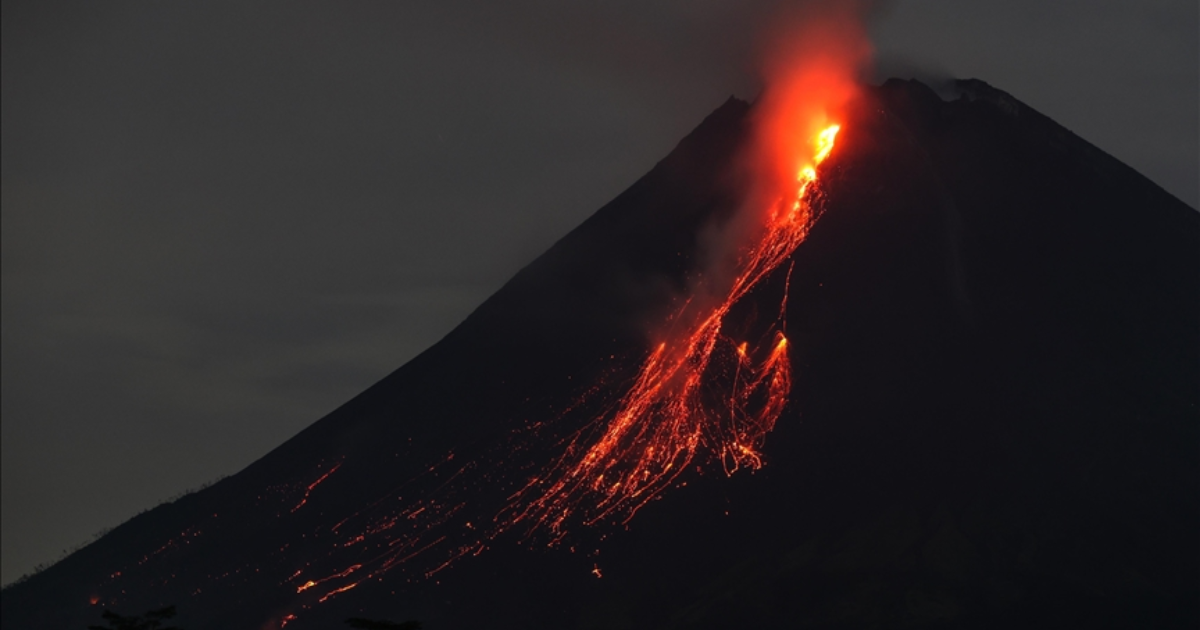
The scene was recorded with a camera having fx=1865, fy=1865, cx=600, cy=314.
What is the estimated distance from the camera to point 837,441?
10438 centimetres

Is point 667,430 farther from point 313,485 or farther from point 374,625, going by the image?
point 374,625

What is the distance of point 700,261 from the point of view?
122750 millimetres

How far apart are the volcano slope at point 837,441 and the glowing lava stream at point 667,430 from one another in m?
1.27

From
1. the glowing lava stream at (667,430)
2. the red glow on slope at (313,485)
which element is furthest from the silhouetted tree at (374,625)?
the red glow on slope at (313,485)

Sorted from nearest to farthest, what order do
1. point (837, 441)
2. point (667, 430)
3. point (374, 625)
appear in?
1. point (374, 625)
2. point (837, 441)
3. point (667, 430)

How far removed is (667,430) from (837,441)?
31.5 ft

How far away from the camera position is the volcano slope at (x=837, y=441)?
9775cm

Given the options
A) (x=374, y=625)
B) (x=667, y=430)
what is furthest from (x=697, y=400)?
(x=374, y=625)

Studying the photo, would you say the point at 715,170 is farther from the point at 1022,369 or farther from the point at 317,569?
the point at 317,569

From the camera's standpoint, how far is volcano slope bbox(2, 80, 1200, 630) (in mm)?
97750

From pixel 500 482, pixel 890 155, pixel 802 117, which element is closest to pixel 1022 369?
pixel 890 155

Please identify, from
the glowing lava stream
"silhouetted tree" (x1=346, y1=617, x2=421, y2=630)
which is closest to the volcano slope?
the glowing lava stream

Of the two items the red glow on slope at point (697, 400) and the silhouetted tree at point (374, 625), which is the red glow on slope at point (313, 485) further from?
the silhouetted tree at point (374, 625)

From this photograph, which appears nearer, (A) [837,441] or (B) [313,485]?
(A) [837,441]
